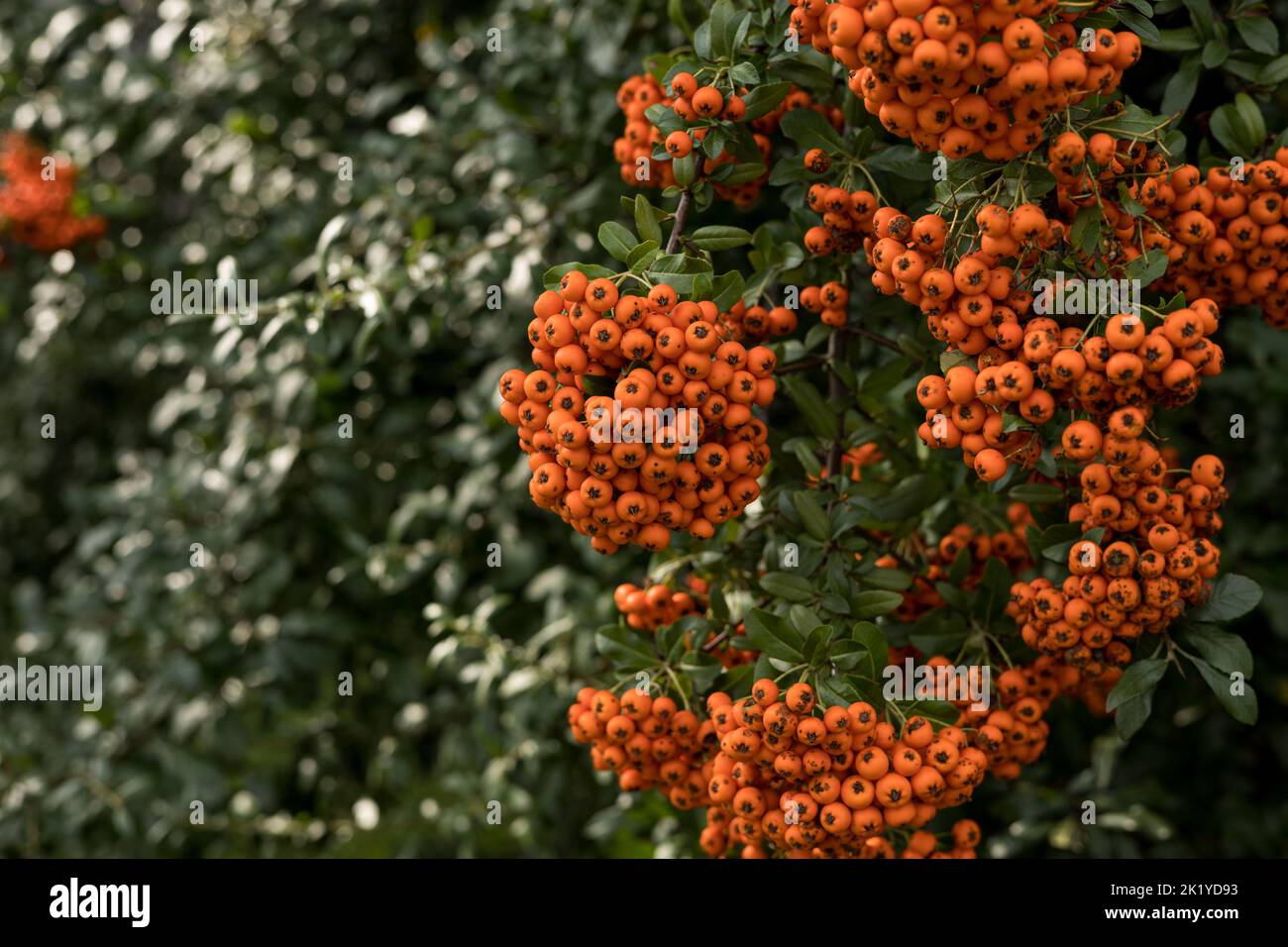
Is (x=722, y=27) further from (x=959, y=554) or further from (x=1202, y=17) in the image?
(x=959, y=554)

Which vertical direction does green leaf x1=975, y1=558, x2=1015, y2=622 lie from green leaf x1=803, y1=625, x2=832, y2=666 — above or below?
below

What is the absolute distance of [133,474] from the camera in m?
4.28

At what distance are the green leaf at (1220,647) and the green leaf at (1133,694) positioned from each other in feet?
0.26

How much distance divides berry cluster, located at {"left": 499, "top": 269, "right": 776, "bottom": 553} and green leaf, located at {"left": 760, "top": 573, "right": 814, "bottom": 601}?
0.82 feet

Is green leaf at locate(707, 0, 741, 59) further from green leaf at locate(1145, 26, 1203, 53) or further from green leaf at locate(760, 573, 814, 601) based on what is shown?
green leaf at locate(760, 573, 814, 601)

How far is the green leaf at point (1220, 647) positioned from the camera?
187 centimetres

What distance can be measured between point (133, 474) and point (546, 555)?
1.81 m

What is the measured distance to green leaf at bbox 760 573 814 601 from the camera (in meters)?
2.00

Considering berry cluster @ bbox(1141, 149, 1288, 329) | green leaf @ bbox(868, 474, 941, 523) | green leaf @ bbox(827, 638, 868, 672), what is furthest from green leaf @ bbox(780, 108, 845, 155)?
green leaf @ bbox(827, 638, 868, 672)

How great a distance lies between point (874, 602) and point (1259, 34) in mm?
1335

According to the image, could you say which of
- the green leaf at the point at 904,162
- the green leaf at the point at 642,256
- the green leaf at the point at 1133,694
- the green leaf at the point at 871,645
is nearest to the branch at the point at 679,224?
the green leaf at the point at 642,256

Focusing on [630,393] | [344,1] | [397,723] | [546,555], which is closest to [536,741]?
[546,555]

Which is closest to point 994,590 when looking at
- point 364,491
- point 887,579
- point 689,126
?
point 887,579

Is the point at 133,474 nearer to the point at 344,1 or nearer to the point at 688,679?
the point at 344,1
